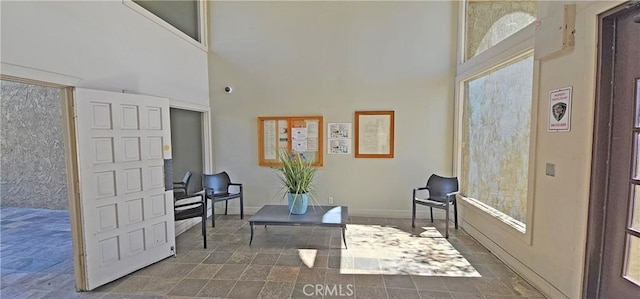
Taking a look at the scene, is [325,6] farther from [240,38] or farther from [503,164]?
[503,164]

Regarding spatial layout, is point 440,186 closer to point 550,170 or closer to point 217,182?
point 550,170

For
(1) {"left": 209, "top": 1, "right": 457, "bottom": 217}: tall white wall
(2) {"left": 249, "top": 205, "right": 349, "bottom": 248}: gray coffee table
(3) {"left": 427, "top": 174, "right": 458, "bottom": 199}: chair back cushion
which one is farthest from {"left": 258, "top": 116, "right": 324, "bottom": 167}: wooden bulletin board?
(3) {"left": 427, "top": 174, "right": 458, "bottom": 199}: chair back cushion

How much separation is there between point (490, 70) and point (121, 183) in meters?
4.37

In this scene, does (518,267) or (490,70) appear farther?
(490,70)

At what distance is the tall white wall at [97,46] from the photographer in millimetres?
2154

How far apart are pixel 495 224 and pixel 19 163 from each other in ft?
26.8

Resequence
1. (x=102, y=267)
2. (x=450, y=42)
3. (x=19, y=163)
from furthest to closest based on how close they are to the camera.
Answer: (x=19, y=163)
(x=450, y=42)
(x=102, y=267)

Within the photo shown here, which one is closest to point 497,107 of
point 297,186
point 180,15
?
point 297,186

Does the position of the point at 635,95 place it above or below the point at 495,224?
above

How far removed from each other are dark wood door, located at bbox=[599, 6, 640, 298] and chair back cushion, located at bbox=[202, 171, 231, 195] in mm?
4492

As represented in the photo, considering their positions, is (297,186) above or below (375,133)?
below

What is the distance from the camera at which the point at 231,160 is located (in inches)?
202

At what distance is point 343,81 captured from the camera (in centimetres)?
481

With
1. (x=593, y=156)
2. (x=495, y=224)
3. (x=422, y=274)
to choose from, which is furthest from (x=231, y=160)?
(x=593, y=156)
